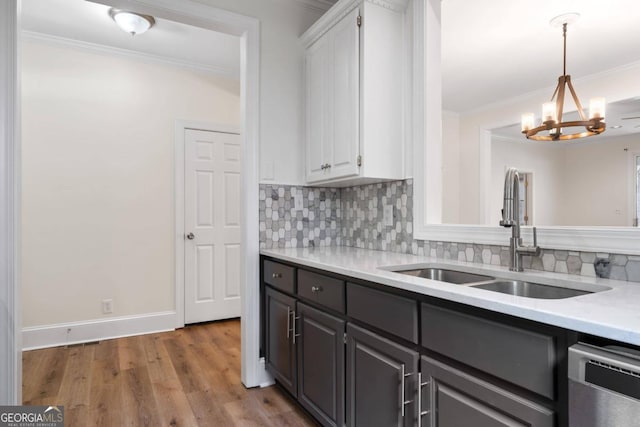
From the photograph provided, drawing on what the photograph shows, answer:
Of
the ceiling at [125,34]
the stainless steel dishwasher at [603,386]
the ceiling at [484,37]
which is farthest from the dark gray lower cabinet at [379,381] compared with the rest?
the ceiling at [125,34]

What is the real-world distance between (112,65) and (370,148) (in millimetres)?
2701

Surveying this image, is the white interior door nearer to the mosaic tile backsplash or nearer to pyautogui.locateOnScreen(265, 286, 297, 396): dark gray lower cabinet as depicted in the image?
Result: the mosaic tile backsplash

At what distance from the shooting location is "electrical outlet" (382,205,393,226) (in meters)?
2.33

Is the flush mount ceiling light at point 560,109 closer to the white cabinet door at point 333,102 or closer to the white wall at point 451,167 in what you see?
the white cabinet door at point 333,102

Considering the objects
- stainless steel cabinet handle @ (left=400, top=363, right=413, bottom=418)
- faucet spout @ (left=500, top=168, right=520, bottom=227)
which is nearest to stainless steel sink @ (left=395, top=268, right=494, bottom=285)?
faucet spout @ (left=500, top=168, right=520, bottom=227)

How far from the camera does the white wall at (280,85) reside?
251 centimetres

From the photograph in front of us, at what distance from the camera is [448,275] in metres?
1.76

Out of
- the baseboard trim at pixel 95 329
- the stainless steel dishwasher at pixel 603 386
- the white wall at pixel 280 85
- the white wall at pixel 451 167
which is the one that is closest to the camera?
the stainless steel dishwasher at pixel 603 386

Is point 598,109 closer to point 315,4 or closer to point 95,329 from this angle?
point 315,4

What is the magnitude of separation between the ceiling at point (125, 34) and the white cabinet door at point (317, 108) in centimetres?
111

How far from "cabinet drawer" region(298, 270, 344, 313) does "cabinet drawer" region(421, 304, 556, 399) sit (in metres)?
0.50

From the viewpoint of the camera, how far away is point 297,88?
2.65m

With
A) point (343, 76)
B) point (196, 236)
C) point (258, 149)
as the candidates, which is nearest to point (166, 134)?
point (196, 236)

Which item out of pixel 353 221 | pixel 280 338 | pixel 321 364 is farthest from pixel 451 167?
pixel 321 364
